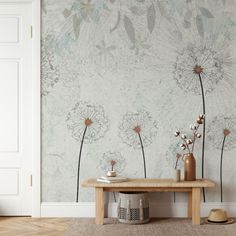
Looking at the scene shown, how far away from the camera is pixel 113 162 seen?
187 inches

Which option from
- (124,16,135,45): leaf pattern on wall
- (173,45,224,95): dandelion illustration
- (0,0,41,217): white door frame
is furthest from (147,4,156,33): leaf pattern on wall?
(0,0,41,217): white door frame

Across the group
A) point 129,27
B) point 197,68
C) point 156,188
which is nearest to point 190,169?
point 156,188

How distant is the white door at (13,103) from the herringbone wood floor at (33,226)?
0.24 metres

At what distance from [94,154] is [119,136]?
0.31m

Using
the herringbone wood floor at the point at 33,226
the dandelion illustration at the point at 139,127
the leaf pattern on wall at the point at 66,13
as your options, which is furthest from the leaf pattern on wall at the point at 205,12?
the herringbone wood floor at the point at 33,226

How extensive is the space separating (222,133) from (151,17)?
4.45ft

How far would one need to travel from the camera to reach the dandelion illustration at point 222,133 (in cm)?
477

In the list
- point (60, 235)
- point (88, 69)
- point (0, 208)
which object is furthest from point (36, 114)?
point (60, 235)

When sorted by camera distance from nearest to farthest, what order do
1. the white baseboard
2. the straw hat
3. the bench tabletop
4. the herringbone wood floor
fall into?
the herringbone wood floor
the bench tabletop
the straw hat
the white baseboard

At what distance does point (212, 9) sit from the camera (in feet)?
15.7

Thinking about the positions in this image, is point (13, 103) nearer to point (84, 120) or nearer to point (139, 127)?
point (84, 120)

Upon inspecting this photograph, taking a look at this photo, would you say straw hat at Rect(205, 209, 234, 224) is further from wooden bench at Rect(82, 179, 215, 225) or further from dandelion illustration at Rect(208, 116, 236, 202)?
dandelion illustration at Rect(208, 116, 236, 202)

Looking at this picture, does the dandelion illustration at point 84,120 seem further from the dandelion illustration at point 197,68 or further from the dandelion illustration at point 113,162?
the dandelion illustration at point 197,68

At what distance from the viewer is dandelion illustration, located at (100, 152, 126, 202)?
4766 mm
